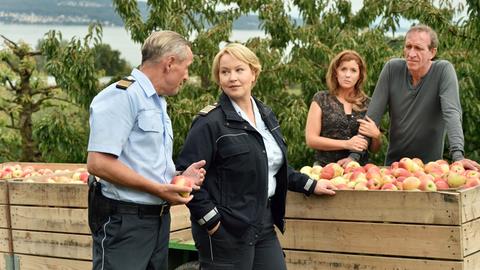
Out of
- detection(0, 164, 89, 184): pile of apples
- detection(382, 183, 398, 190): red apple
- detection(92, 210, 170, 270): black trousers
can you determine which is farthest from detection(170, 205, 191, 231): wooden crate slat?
detection(92, 210, 170, 270): black trousers

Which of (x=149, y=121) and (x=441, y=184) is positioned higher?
(x=149, y=121)

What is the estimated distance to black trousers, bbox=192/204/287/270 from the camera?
4.68 meters

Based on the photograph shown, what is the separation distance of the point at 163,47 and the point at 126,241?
89 cm

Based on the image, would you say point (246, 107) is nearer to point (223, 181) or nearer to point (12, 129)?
point (223, 181)

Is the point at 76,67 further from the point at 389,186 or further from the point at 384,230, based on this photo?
the point at 384,230

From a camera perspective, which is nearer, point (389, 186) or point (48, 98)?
point (389, 186)

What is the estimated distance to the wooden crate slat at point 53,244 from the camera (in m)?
6.49

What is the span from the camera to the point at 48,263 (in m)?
6.64

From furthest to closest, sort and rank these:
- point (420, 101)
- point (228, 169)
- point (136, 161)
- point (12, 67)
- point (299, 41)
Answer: point (12, 67) → point (299, 41) → point (420, 101) → point (228, 169) → point (136, 161)

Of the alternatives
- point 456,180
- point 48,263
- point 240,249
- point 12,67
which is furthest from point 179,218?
point 12,67

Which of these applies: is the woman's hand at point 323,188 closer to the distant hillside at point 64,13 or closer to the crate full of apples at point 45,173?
the crate full of apples at point 45,173

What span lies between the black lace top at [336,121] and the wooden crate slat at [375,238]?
91 cm

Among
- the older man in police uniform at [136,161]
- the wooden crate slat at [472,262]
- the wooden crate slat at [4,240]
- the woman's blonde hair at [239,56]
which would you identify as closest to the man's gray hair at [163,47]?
the older man in police uniform at [136,161]

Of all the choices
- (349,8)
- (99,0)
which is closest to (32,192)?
(349,8)
